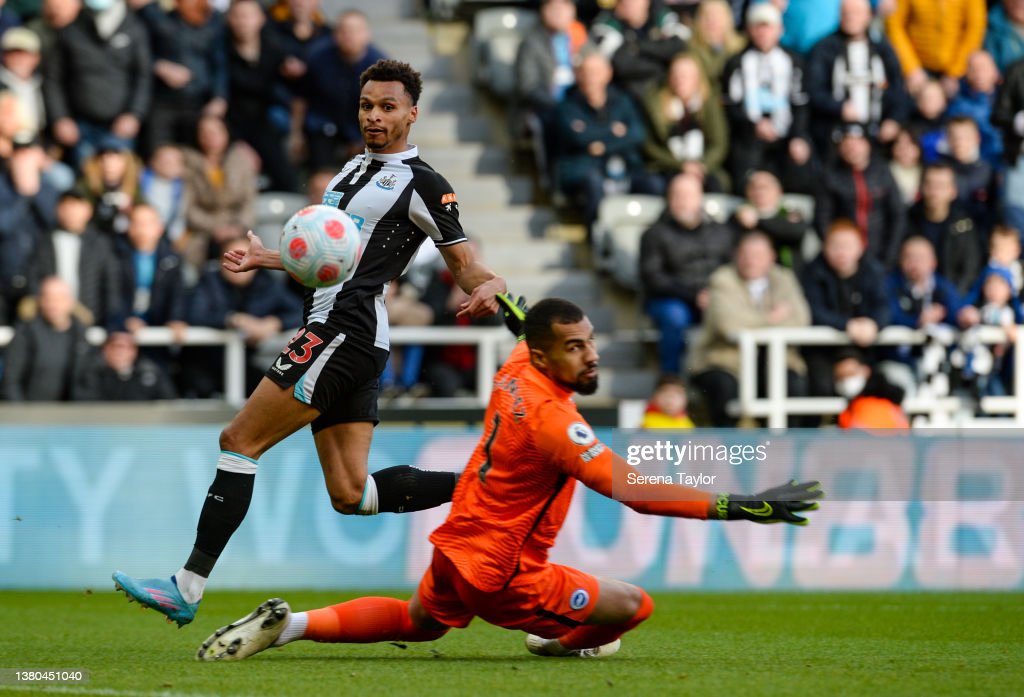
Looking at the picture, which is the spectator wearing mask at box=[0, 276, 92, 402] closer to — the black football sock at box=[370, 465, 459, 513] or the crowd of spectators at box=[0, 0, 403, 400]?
the crowd of spectators at box=[0, 0, 403, 400]

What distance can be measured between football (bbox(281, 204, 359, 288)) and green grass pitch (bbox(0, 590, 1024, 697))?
1.49 m

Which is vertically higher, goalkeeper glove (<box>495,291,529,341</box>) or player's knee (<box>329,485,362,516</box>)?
goalkeeper glove (<box>495,291,529,341</box>)

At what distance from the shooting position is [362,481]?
23.0ft

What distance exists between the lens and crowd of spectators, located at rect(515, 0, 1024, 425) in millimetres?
12141

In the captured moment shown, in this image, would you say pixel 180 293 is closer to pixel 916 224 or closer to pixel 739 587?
pixel 739 587

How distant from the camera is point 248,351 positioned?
1205cm

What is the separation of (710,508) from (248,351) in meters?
6.77

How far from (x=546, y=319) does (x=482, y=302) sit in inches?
25.8

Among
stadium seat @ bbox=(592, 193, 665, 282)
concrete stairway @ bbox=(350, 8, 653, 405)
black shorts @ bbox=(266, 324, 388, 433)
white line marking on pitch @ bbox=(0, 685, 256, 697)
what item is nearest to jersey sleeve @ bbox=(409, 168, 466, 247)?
black shorts @ bbox=(266, 324, 388, 433)

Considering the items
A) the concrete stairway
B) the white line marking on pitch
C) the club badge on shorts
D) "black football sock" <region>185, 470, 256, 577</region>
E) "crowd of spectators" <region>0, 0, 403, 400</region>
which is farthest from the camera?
the concrete stairway

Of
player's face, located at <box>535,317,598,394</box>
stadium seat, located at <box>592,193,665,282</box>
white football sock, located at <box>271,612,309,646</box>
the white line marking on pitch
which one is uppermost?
stadium seat, located at <box>592,193,665,282</box>

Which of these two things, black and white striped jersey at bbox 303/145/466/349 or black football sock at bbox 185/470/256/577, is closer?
black football sock at bbox 185/470/256/577

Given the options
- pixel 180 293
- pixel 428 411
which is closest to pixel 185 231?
pixel 180 293

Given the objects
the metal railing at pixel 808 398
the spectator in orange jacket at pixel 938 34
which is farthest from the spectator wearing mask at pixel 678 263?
the spectator in orange jacket at pixel 938 34
